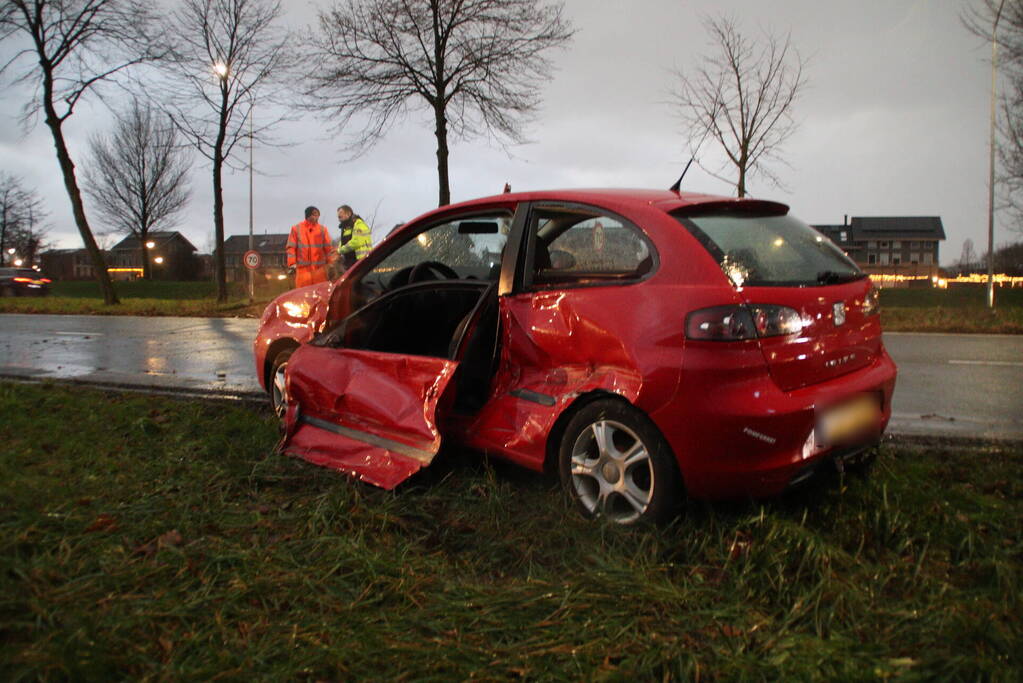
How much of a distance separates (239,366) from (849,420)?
6565mm

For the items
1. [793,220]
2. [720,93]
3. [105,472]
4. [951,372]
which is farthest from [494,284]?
[720,93]

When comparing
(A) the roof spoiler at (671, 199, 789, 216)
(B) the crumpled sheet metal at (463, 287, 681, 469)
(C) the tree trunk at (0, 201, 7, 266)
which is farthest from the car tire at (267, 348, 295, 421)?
(C) the tree trunk at (0, 201, 7, 266)

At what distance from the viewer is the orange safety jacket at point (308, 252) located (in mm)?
12055

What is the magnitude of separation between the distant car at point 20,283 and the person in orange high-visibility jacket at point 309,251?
98.3 feet

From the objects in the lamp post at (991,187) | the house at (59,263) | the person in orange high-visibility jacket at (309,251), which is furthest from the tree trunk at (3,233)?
the lamp post at (991,187)

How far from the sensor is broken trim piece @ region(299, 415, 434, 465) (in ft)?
11.5

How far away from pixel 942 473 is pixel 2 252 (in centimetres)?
7302

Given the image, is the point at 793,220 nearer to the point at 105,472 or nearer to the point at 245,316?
the point at 105,472

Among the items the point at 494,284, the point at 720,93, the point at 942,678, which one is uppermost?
the point at 720,93

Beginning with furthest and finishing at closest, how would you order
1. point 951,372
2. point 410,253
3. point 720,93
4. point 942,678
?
1. point 720,93
2. point 951,372
3. point 410,253
4. point 942,678

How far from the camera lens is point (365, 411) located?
386 centimetres

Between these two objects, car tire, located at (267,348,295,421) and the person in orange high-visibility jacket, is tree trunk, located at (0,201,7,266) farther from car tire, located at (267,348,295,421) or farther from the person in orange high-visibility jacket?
car tire, located at (267,348,295,421)

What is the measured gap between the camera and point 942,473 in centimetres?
359

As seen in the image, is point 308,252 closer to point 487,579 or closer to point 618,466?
point 618,466
